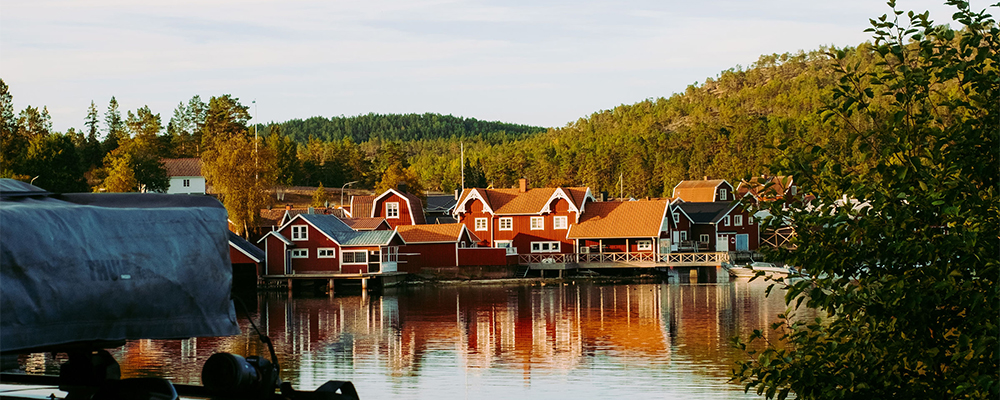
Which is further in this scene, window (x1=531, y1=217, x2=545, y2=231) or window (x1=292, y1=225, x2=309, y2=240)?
window (x1=531, y1=217, x2=545, y2=231)

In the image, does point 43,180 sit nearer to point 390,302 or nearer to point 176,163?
point 390,302

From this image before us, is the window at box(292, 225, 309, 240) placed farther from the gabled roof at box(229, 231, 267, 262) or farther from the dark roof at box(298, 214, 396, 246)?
the gabled roof at box(229, 231, 267, 262)

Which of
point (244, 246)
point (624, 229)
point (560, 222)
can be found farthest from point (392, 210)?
point (244, 246)

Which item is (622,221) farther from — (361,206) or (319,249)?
(361,206)

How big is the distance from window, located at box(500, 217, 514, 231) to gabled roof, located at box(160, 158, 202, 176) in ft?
115

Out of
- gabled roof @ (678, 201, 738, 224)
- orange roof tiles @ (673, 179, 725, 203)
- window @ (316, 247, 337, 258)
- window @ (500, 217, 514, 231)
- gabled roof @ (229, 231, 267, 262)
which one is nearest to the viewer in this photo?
gabled roof @ (229, 231, 267, 262)

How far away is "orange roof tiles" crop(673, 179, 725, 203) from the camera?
290 ft

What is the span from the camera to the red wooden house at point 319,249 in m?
49.5

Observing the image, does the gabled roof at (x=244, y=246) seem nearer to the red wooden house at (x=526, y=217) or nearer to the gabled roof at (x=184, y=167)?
the red wooden house at (x=526, y=217)

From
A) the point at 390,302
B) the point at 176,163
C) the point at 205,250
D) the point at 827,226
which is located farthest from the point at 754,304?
the point at 176,163

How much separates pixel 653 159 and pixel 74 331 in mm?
130126

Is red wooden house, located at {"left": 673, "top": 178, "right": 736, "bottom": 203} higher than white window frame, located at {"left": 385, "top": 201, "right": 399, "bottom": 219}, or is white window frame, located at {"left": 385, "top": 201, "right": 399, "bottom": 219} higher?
red wooden house, located at {"left": 673, "top": 178, "right": 736, "bottom": 203}

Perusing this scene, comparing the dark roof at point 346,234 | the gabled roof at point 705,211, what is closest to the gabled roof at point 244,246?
the dark roof at point 346,234

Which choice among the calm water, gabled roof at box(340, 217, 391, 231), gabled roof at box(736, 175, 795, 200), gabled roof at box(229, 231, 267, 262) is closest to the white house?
gabled roof at box(340, 217, 391, 231)
